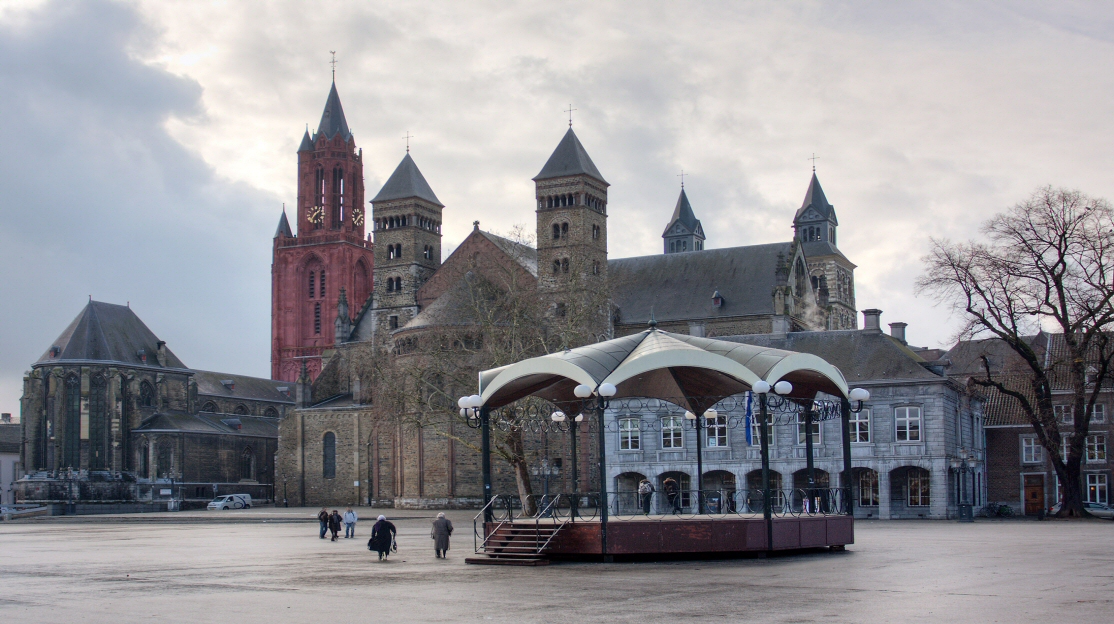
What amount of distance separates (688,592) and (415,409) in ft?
135

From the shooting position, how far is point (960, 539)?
2998cm

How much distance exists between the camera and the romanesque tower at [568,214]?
6981 centimetres

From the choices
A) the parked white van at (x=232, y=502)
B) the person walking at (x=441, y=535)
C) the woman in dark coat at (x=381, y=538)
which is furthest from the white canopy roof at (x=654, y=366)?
the parked white van at (x=232, y=502)

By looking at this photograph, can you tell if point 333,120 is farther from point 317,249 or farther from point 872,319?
point 872,319

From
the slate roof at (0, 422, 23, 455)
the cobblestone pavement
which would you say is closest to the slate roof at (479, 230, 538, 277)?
the cobblestone pavement

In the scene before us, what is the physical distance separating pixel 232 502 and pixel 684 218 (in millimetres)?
60460

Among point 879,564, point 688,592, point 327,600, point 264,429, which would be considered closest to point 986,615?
point 688,592

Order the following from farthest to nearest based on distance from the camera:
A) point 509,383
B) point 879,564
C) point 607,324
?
point 607,324, point 509,383, point 879,564

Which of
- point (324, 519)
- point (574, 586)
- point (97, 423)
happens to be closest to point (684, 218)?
point (97, 423)

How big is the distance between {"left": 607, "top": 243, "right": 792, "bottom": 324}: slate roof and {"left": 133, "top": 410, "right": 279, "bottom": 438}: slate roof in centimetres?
3519

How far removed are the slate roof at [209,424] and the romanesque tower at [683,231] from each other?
4637 cm

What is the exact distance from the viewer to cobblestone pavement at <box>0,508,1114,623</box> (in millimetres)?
14766

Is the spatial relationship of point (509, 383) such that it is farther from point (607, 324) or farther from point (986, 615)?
point (607, 324)

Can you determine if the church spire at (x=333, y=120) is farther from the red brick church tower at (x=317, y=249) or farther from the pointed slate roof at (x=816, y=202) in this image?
the pointed slate roof at (x=816, y=202)
